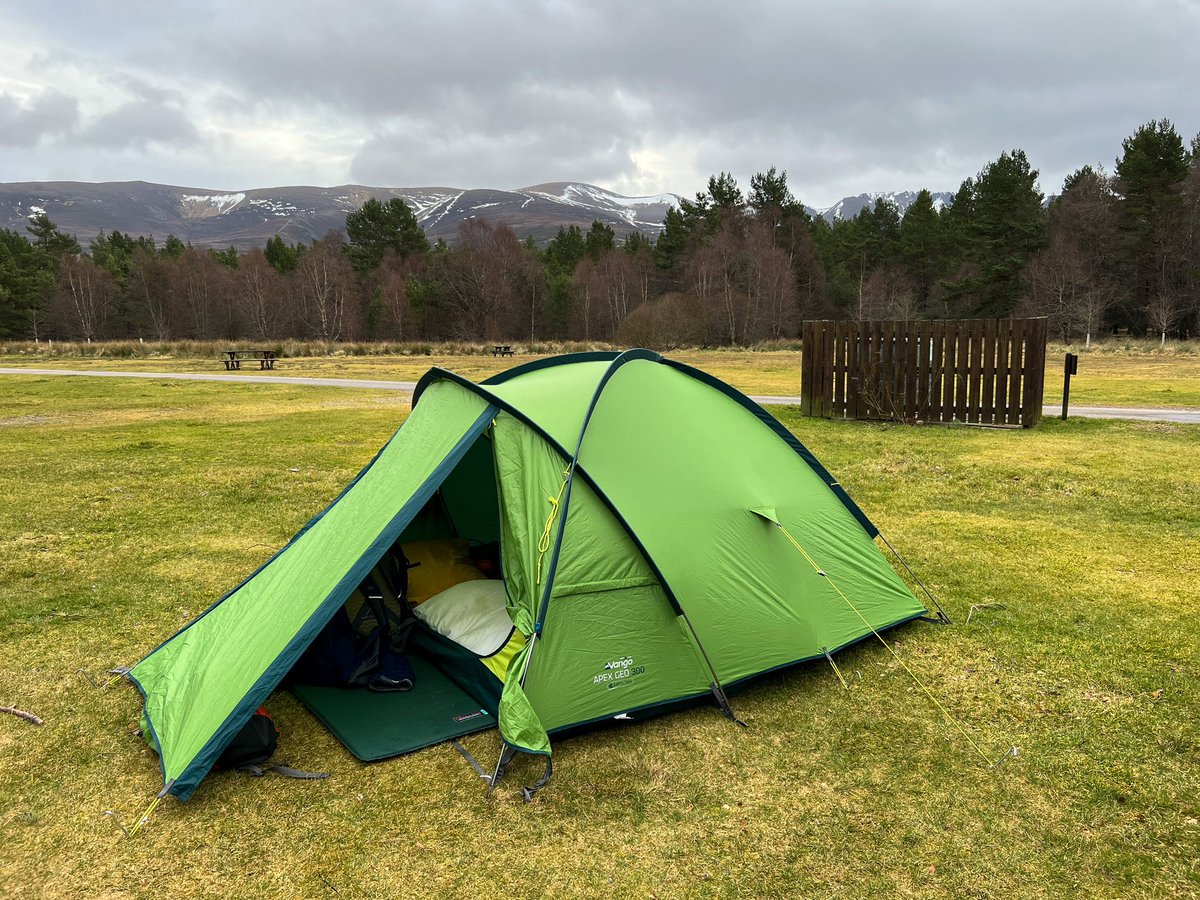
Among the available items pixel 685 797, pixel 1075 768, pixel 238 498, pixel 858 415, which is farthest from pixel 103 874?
pixel 858 415

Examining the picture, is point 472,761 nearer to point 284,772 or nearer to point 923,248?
point 284,772

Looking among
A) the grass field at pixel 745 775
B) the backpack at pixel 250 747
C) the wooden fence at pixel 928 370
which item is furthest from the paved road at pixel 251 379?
the backpack at pixel 250 747

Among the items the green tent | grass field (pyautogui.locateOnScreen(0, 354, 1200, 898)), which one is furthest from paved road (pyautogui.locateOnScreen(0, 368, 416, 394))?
the green tent

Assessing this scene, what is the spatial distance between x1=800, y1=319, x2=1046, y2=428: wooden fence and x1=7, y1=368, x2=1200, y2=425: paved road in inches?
64.6

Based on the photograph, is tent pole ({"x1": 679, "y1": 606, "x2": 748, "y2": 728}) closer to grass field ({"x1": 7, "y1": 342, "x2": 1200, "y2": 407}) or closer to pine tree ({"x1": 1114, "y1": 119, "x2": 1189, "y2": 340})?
grass field ({"x1": 7, "y1": 342, "x2": 1200, "y2": 407})

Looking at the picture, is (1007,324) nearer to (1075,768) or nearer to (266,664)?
(1075,768)

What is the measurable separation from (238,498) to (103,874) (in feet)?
23.0

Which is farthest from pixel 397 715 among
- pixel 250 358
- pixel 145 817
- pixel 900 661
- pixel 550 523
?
pixel 250 358

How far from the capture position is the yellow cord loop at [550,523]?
428 centimetres

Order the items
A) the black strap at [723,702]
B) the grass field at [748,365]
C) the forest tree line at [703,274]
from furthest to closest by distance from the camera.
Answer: the forest tree line at [703,274] → the grass field at [748,365] → the black strap at [723,702]

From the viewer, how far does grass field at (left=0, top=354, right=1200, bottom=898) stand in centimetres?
318

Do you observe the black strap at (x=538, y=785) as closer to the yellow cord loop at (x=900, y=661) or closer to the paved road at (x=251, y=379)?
the yellow cord loop at (x=900, y=661)

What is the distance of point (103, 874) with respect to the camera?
10.5 feet

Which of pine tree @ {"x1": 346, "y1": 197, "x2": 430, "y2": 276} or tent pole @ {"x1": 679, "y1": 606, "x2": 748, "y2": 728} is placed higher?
pine tree @ {"x1": 346, "y1": 197, "x2": 430, "y2": 276}
